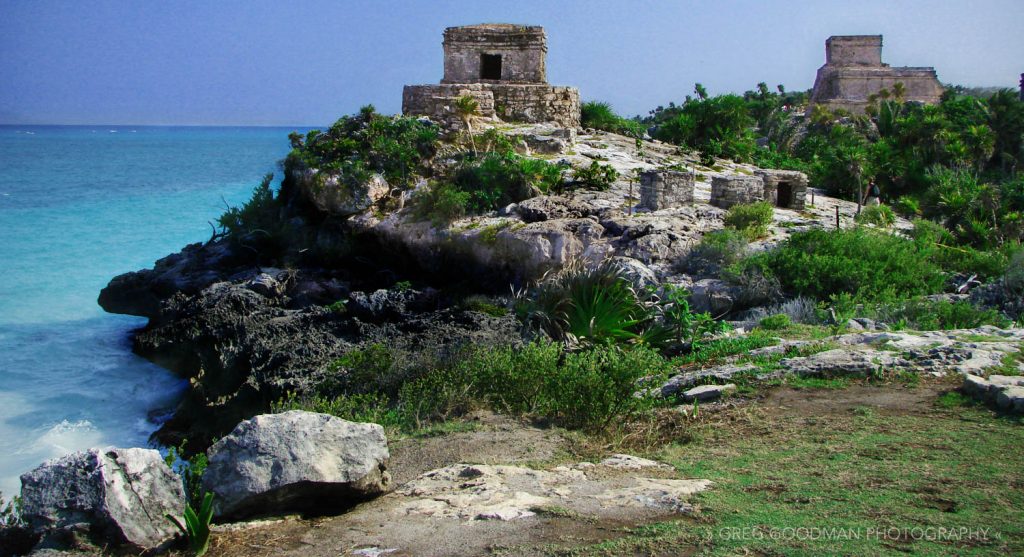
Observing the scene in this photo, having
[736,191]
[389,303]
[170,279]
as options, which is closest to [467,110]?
[389,303]

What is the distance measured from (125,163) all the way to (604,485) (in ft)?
235

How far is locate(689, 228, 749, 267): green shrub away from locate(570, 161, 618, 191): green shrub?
3433 mm

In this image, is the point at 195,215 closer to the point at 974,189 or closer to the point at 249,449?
the point at 974,189

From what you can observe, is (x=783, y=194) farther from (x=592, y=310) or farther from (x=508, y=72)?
(x=592, y=310)

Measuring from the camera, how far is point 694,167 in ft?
63.6

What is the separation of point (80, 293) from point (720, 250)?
63.8ft

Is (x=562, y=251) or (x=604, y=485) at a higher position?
(x=562, y=251)

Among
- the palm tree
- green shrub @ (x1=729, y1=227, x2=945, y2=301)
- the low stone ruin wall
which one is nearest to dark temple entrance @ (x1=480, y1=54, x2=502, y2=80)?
the low stone ruin wall

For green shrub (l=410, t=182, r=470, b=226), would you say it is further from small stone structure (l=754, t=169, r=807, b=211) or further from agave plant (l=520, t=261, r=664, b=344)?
small stone structure (l=754, t=169, r=807, b=211)

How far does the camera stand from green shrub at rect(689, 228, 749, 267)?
12.9m

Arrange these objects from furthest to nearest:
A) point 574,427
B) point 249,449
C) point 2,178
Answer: point 2,178 < point 574,427 < point 249,449

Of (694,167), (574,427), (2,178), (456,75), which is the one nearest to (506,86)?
(456,75)

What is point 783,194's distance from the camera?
1691cm

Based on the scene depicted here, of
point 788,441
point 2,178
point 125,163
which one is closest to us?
point 788,441
